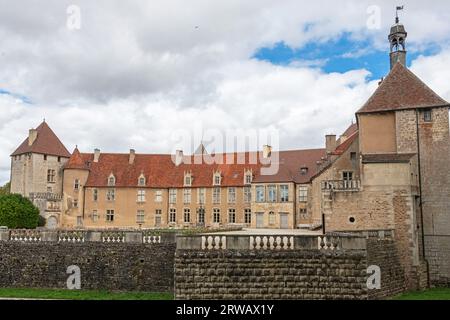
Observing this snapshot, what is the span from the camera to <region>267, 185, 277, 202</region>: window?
142 ft

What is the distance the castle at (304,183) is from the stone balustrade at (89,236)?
831 cm

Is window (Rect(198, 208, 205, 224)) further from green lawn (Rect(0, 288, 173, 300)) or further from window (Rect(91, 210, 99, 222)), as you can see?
green lawn (Rect(0, 288, 173, 300))

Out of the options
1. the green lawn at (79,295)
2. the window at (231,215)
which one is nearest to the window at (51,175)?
the window at (231,215)

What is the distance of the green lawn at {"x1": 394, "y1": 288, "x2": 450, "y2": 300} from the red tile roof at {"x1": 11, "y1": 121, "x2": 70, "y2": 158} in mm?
41041

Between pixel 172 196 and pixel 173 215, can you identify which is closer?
pixel 173 215

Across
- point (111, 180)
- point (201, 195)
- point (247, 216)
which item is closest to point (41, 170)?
point (111, 180)

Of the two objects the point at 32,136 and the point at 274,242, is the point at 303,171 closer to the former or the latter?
the point at 32,136

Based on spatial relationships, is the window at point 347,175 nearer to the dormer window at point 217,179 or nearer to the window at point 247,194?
the window at point 247,194

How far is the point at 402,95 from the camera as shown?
23734 millimetres

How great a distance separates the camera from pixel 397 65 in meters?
25.5

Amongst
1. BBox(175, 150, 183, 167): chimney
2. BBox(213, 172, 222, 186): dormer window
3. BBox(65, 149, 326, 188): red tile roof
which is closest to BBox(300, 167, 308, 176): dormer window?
BBox(65, 149, 326, 188): red tile roof

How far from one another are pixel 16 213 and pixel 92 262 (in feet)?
76.9
